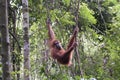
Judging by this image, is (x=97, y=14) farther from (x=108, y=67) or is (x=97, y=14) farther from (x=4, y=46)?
(x=4, y=46)

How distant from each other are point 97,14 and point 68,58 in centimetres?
297

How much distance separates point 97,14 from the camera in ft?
22.0

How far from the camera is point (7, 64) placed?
7.54ft

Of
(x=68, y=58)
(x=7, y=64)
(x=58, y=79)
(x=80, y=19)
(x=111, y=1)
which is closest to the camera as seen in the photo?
(x=7, y=64)

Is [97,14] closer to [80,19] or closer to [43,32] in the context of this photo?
[80,19]

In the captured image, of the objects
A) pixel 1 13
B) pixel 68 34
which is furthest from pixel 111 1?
pixel 1 13

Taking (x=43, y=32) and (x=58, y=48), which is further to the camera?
(x=43, y=32)

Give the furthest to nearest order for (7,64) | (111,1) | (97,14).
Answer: (97,14) < (111,1) < (7,64)

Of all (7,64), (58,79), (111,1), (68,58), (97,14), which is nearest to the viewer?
(7,64)

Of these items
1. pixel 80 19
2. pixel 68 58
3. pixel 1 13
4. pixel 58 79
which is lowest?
pixel 58 79

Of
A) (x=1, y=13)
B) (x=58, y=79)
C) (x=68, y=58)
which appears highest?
(x=1, y=13)

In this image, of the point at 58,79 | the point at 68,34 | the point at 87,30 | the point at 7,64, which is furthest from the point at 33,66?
the point at 7,64

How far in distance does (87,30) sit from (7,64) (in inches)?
143

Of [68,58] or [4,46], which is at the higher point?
[4,46]
